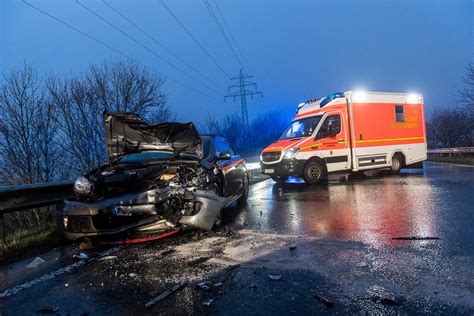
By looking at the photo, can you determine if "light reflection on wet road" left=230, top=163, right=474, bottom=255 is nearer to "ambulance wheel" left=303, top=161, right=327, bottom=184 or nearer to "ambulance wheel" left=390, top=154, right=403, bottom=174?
"ambulance wheel" left=303, top=161, right=327, bottom=184

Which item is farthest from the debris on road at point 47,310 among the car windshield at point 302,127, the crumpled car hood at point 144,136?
the car windshield at point 302,127

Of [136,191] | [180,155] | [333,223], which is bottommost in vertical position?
[333,223]

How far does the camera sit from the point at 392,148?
14.3 m

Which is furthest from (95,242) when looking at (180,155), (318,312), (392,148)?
(392,148)

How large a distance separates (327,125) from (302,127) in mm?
963

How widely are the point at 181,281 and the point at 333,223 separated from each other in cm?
341

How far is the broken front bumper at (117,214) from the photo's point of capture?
4996 mm

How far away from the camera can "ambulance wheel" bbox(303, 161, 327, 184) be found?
12.5m

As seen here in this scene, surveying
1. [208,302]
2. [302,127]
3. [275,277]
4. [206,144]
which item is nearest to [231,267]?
[275,277]

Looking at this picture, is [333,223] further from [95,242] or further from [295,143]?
[295,143]

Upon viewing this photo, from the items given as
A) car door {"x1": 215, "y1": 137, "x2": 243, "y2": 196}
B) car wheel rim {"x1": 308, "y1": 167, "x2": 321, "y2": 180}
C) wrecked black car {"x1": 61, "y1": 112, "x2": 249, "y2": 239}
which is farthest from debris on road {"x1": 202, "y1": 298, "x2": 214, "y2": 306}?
car wheel rim {"x1": 308, "y1": 167, "x2": 321, "y2": 180}

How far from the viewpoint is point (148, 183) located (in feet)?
18.2

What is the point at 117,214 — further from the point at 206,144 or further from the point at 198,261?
the point at 206,144

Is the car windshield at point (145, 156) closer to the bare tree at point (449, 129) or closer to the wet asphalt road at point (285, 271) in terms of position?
the wet asphalt road at point (285, 271)
